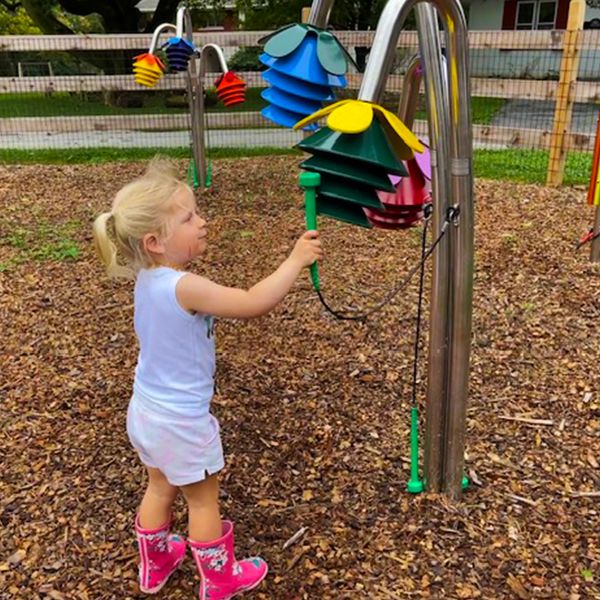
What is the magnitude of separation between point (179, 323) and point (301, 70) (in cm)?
77

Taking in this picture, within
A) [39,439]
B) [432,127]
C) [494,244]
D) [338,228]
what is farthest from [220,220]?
[432,127]

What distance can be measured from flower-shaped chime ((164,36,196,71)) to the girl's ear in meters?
4.52

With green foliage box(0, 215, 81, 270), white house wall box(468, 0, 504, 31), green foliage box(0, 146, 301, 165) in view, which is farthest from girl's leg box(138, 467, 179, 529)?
white house wall box(468, 0, 504, 31)

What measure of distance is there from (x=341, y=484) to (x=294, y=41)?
4.73ft

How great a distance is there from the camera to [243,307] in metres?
1.68

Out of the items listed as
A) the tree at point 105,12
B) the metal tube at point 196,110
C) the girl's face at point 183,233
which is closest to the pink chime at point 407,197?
the girl's face at point 183,233

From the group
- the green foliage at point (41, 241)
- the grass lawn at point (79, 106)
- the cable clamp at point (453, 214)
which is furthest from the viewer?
the grass lawn at point (79, 106)

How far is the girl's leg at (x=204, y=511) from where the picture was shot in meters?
1.88

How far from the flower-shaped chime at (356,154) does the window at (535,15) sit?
26.6m

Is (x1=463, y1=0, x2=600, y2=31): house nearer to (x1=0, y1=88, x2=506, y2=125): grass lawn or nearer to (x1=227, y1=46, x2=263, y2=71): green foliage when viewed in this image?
(x1=227, y1=46, x2=263, y2=71): green foliage

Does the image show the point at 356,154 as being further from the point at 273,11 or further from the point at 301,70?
the point at 273,11

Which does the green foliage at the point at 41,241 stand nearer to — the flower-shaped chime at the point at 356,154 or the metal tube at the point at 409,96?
the metal tube at the point at 409,96

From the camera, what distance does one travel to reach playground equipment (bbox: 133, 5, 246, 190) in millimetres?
5512

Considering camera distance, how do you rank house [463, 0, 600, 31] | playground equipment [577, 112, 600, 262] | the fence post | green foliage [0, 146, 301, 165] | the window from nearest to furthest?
playground equipment [577, 112, 600, 262] < the fence post < green foliage [0, 146, 301, 165] < house [463, 0, 600, 31] < the window
